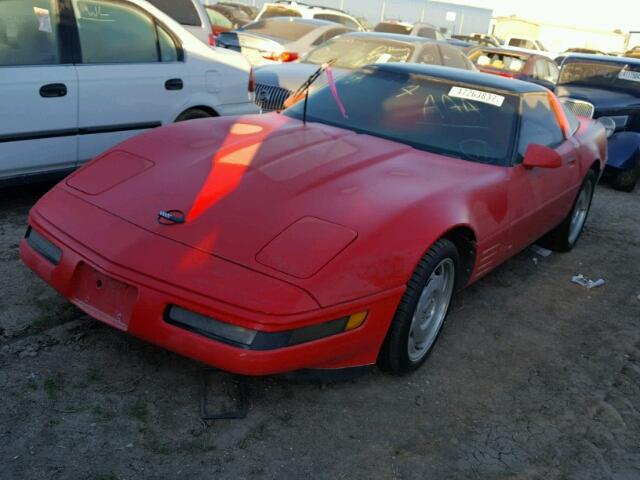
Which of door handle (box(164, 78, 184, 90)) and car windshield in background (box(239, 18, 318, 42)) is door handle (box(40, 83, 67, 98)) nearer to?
door handle (box(164, 78, 184, 90))

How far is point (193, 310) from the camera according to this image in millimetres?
2500

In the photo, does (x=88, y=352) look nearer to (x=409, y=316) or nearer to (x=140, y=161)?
(x=140, y=161)

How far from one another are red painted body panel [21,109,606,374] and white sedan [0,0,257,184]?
1.19m

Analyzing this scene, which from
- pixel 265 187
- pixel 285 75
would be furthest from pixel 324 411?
pixel 285 75

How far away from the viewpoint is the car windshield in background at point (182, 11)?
26.0 feet

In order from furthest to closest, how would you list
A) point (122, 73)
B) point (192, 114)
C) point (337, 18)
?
point (337, 18)
point (192, 114)
point (122, 73)

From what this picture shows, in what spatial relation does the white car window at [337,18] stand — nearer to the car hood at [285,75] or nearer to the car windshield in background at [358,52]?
the car windshield in background at [358,52]

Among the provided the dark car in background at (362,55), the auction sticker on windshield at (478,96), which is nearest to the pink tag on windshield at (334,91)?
the auction sticker on windshield at (478,96)

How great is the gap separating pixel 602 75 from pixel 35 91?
315 inches

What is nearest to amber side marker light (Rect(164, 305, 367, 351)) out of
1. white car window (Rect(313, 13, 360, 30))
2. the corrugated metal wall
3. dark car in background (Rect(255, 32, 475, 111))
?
dark car in background (Rect(255, 32, 475, 111))

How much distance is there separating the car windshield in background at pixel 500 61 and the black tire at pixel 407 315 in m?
9.50

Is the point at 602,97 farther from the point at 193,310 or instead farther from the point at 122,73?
the point at 193,310

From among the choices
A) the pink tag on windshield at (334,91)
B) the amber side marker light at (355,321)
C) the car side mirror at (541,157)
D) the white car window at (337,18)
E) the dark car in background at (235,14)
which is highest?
the pink tag on windshield at (334,91)

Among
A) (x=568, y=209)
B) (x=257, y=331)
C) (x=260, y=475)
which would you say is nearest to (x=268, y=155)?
(x=257, y=331)
